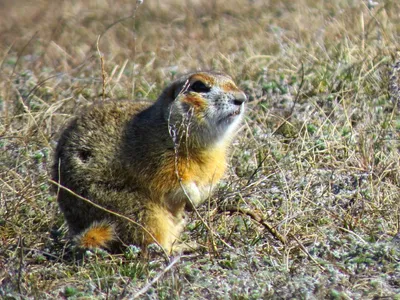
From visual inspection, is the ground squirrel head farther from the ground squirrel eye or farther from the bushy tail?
the bushy tail

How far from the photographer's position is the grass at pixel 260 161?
4297mm

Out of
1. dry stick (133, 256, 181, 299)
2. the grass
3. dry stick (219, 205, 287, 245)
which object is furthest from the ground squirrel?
dry stick (133, 256, 181, 299)

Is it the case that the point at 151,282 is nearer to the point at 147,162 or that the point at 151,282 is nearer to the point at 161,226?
the point at 161,226

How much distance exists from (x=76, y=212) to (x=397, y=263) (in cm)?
177

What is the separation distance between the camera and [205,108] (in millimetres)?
4801

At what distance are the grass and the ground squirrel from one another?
169mm

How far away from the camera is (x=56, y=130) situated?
643cm

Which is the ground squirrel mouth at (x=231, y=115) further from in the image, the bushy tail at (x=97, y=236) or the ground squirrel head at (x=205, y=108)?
the bushy tail at (x=97, y=236)

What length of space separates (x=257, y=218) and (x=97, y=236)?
97 cm

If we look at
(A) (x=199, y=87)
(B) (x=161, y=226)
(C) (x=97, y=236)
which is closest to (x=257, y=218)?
(B) (x=161, y=226)

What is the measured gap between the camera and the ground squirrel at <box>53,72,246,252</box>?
4707mm

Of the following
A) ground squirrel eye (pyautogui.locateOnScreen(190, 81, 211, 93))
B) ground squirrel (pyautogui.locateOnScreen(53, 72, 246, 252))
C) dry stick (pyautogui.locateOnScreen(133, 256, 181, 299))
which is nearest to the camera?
dry stick (pyautogui.locateOnScreen(133, 256, 181, 299))

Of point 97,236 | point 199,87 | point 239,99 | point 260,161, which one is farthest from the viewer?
point 260,161

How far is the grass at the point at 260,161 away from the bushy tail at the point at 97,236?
0.07m
